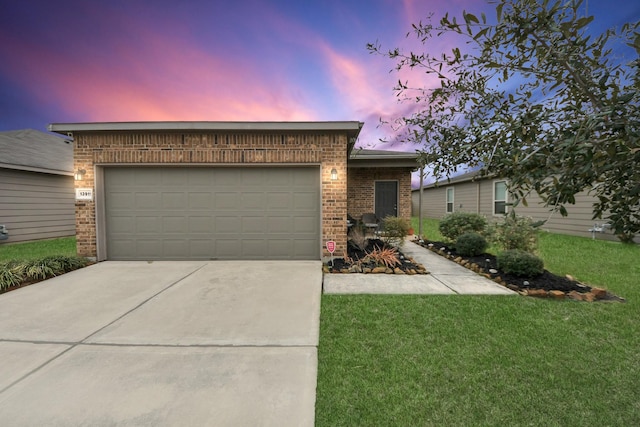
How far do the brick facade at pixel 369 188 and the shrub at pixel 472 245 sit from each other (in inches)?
190

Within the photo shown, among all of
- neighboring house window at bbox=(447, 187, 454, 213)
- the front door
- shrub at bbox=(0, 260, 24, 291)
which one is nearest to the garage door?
shrub at bbox=(0, 260, 24, 291)

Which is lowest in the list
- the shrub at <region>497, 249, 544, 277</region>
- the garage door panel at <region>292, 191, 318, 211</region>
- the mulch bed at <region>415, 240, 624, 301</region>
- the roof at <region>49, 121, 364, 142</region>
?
the mulch bed at <region>415, 240, 624, 301</region>

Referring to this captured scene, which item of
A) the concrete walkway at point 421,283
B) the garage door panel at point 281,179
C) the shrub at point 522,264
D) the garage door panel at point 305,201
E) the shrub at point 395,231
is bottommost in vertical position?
the concrete walkway at point 421,283

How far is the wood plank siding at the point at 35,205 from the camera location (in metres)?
8.94

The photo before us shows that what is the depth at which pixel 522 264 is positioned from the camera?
188 inches

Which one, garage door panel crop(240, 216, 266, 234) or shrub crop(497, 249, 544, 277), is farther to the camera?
garage door panel crop(240, 216, 266, 234)

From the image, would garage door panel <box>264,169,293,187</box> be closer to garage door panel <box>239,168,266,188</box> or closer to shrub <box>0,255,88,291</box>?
garage door panel <box>239,168,266,188</box>

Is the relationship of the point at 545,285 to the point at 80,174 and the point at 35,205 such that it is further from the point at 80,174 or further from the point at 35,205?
the point at 35,205

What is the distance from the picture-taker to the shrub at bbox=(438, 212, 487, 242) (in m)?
7.88

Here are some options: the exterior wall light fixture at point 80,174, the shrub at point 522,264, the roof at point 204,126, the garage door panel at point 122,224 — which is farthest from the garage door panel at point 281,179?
the shrub at point 522,264

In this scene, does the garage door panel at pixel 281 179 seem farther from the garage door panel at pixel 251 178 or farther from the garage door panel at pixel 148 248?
the garage door panel at pixel 148 248

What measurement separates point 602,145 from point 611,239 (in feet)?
37.3

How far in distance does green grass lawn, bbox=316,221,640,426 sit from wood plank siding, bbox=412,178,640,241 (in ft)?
4.75

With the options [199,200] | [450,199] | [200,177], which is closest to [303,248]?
[199,200]
